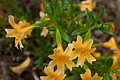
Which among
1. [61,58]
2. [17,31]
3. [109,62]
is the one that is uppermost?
[17,31]

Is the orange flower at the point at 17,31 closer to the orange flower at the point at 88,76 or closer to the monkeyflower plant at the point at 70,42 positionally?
the monkeyflower plant at the point at 70,42

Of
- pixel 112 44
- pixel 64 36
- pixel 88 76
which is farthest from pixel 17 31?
pixel 112 44

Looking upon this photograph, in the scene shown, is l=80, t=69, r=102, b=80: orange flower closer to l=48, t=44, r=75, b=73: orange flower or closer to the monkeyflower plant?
the monkeyflower plant

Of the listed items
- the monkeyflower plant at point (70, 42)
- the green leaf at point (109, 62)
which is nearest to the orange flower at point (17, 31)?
the monkeyflower plant at point (70, 42)

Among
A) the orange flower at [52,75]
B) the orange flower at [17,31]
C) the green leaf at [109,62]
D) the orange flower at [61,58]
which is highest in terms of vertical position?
the orange flower at [17,31]

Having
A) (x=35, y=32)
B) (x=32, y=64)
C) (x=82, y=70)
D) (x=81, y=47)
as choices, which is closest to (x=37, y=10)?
(x=35, y=32)

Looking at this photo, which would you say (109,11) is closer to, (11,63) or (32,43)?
(32,43)

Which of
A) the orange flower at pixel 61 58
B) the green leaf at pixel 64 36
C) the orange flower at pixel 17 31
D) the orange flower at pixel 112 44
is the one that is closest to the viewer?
the orange flower at pixel 61 58

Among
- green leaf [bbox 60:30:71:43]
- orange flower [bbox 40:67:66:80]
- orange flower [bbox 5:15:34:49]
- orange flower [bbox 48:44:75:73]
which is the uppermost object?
orange flower [bbox 5:15:34:49]

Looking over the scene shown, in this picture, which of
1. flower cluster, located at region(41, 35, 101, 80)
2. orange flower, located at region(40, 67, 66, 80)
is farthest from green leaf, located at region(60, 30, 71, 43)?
orange flower, located at region(40, 67, 66, 80)

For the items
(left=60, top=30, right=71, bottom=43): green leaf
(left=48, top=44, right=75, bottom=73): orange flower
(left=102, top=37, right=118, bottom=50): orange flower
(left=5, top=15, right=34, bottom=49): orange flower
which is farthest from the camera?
(left=102, top=37, right=118, bottom=50): orange flower

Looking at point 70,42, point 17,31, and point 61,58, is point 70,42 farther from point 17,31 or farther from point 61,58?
point 17,31

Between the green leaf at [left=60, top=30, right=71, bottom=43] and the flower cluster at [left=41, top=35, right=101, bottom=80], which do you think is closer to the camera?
the flower cluster at [left=41, top=35, right=101, bottom=80]

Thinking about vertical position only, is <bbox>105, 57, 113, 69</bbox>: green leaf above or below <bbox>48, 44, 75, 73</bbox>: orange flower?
below
